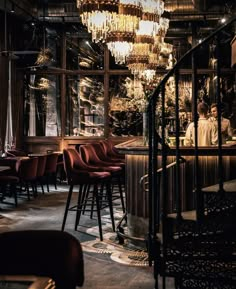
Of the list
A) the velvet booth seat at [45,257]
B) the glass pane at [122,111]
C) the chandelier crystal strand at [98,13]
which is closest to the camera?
the velvet booth seat at [45,257]

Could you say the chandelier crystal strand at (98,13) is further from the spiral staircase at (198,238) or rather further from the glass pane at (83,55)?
the glass pane at (83,55)

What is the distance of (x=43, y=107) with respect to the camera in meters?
12.4

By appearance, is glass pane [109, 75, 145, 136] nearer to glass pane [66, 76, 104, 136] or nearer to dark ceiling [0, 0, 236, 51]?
glass pane [66, 76, 104, 136]

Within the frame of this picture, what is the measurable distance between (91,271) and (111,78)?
27.8 ft

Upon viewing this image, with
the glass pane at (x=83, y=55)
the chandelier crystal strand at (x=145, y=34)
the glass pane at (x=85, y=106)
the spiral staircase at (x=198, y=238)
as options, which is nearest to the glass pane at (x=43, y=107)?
the glass pane at (x=85, y=106)

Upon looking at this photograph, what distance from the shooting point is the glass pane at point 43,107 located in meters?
12.4

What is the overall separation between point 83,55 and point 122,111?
72.2 inches

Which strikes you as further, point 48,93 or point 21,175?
point 48,93

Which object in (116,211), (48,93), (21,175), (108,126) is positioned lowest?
(116,211)

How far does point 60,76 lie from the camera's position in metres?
12.4

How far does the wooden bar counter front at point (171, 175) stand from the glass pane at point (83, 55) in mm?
7447

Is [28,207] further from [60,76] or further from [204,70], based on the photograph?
[204,70]

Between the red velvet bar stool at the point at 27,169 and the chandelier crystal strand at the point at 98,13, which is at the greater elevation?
the chandelier crystal strand at the point at 98,13

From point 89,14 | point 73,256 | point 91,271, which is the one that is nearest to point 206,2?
point 89,14
